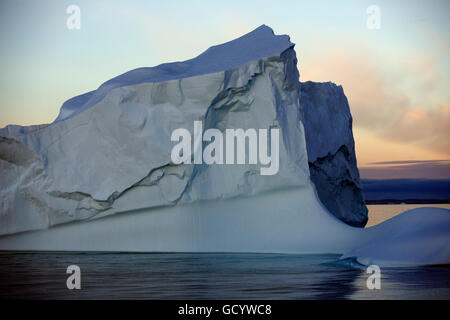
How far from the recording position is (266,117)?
13109 mm

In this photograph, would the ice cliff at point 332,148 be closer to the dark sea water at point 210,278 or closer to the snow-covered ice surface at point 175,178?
the snow-covered ice surface at point 175,178

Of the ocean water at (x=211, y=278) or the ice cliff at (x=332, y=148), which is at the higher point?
the ice cliff at (x=332, y=148)

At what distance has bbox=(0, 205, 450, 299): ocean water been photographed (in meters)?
7.92

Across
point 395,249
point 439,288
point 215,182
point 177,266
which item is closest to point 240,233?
point 215,182

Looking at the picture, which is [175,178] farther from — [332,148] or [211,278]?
[332,148]

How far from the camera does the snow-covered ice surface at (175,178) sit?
42.0 feet

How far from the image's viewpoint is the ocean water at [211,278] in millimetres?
7918

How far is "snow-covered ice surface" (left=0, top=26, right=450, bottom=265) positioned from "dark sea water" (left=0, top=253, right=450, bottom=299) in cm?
60

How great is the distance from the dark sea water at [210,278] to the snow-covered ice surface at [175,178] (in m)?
0.60

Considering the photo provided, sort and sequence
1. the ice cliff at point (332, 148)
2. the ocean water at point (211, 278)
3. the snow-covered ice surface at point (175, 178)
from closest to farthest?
the ocean water at point (211, 278), the snow-covered ice surface at point (175, 178), the ice cliff at point (332, 148)

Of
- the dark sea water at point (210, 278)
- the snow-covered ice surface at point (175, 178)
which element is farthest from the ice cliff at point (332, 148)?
the dark sea water at point (210, 278)

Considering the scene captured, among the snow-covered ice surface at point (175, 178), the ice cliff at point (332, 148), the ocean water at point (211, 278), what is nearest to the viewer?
the ocean water at point (211, 278)

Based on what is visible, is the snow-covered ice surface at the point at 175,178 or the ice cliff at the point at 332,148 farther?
the ice cliff at the point at 332,148

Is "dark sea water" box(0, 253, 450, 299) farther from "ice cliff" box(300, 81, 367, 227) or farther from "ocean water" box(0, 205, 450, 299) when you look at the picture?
"ice cliff" box(300, 81, 367, 227)
